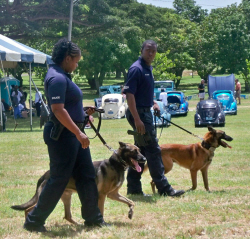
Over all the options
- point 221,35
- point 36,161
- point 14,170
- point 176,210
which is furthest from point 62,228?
point 221,35

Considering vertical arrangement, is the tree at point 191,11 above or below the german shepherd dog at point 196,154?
above

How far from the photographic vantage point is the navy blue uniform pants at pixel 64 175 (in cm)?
464

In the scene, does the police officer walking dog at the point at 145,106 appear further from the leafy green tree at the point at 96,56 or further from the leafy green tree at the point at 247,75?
the leafy green tree at the point at 247,75

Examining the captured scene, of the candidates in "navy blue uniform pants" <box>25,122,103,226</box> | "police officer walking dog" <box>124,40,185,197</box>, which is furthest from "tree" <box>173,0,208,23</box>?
"navy blue uniform pants" <box>25,122,103,226</box>

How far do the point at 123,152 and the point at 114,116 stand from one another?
65.2ft

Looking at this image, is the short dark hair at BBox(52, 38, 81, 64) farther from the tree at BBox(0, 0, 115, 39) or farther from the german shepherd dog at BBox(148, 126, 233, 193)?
the tree at BBox(0, 0, 115, 39)

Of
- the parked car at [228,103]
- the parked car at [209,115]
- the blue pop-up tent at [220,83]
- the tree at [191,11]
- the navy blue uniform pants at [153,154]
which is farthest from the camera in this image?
the tree at [191,11]

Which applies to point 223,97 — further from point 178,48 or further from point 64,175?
point 178,48

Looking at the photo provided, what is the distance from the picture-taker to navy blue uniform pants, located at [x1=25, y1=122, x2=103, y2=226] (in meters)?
4.64

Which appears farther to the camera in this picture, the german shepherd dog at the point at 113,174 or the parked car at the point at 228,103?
the parked car at the point at 228,103

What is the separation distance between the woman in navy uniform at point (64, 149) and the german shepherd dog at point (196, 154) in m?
2.79

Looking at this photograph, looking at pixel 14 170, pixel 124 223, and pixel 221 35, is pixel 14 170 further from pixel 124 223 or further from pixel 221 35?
pixel 221 35

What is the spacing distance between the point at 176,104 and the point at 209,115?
516cm

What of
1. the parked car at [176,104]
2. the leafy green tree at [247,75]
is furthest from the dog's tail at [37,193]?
the leafy green tree at [247,75]
